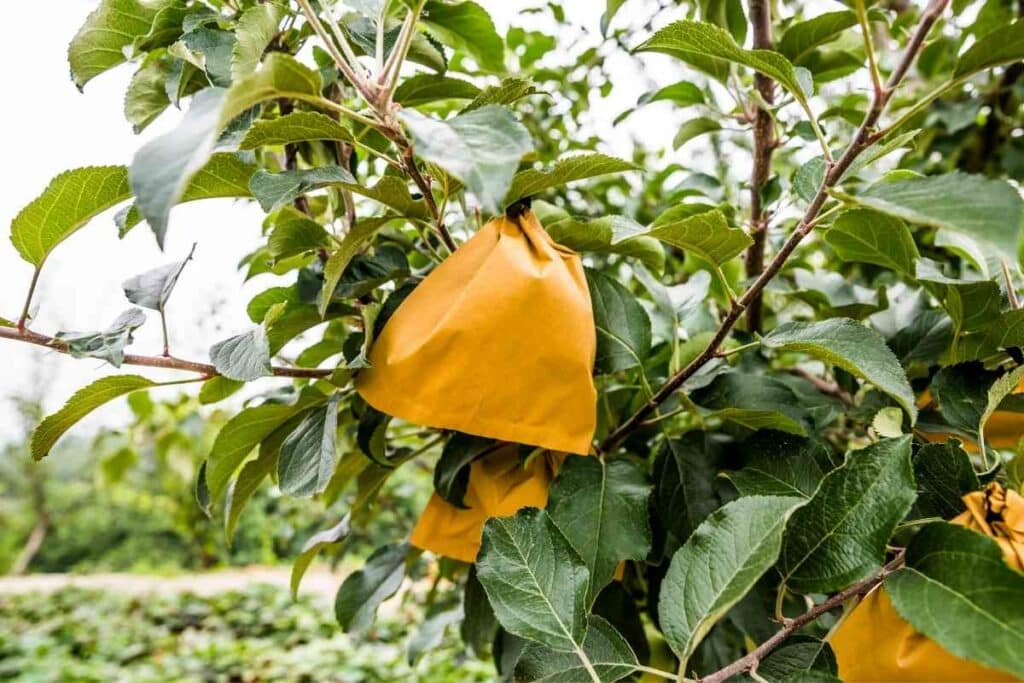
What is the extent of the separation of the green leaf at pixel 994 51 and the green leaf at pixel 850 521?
20 centimetres

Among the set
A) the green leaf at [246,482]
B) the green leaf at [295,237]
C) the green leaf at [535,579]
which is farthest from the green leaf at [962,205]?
the green leaf at [246,482]

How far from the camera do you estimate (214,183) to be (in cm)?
44

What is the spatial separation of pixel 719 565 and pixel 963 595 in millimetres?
104

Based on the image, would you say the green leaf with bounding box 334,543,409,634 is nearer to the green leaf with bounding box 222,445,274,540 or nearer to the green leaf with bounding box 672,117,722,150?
the green leaf with bounding box 222,445,274,540

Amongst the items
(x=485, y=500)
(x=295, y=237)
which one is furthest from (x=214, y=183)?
(x=485, y=500)

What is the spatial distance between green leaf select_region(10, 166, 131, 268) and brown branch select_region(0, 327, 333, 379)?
0.17 feet

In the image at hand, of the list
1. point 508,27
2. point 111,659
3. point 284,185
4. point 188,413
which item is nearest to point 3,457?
point 111,659

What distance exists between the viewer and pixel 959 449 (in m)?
0.39

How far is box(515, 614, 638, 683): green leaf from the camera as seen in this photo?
38 centimetres

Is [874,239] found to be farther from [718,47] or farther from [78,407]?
[78,407]

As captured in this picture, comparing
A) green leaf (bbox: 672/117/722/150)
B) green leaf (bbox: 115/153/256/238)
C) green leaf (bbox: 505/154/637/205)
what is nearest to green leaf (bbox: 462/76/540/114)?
green leaf (bbox: 505/154/637/205)

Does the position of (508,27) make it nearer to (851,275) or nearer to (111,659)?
(851,275)

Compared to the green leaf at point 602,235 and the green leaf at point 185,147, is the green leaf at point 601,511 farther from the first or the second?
the green leaf at point 185,147

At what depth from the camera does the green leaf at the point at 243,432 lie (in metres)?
0.52
